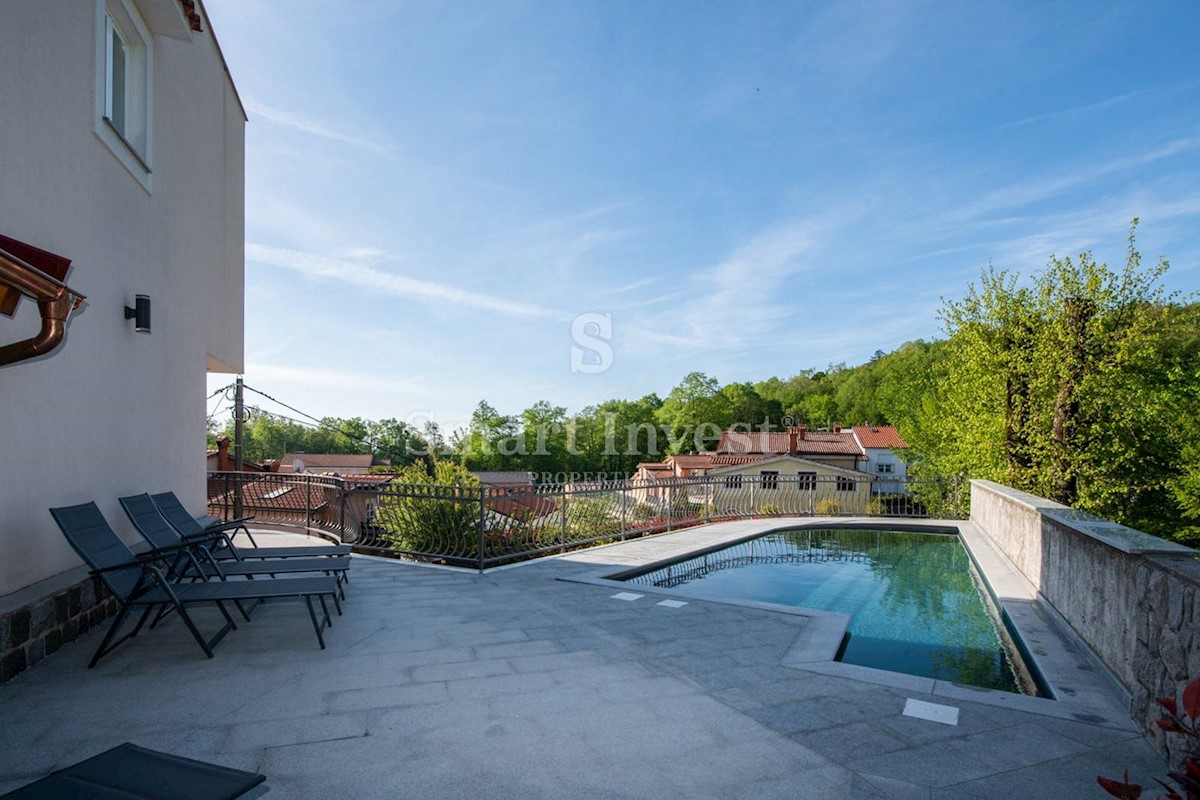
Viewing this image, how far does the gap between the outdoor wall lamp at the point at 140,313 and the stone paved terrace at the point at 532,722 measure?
8.65 ft

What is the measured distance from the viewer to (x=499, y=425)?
65.1 meters

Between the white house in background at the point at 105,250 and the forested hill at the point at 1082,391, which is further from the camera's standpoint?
the forested hill at the point at 1082,391

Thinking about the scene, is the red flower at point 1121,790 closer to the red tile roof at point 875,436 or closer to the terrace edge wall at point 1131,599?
the terrace edge wall at point 1131,599

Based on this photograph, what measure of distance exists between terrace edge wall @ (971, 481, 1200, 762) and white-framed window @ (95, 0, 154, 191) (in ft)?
24.7

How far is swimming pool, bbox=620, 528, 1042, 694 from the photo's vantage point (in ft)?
15.7

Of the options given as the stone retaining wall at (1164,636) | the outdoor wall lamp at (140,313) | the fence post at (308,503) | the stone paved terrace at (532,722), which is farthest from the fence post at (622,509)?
the stone retaining wall at (1164,636)

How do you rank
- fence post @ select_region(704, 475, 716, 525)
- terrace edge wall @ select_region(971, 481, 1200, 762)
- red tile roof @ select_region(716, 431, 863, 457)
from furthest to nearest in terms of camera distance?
red tile roof @ select_region(716, 431, 863, 457)
fence post @ select_region(704, 475, 716, 525)
terrace edge wall @ select_region(971, 481, 1200, 762)

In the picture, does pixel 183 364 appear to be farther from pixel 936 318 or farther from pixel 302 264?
pixel 302 264

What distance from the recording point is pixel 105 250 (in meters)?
5.14

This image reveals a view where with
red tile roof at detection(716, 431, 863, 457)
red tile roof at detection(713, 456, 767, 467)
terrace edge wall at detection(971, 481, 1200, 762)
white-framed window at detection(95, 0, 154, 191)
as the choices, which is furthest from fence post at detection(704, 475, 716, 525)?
red tile roof at detection(716, 431, 863, 457)

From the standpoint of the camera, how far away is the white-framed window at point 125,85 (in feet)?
16.9

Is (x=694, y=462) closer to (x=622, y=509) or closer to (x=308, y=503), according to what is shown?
(x=622, y=509)

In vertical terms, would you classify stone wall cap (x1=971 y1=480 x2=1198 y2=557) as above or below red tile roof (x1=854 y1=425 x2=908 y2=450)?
above

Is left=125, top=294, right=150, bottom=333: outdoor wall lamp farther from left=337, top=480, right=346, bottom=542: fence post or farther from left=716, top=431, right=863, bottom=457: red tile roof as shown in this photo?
left=716, top=431, right=863, bottom=457: red tile roof
